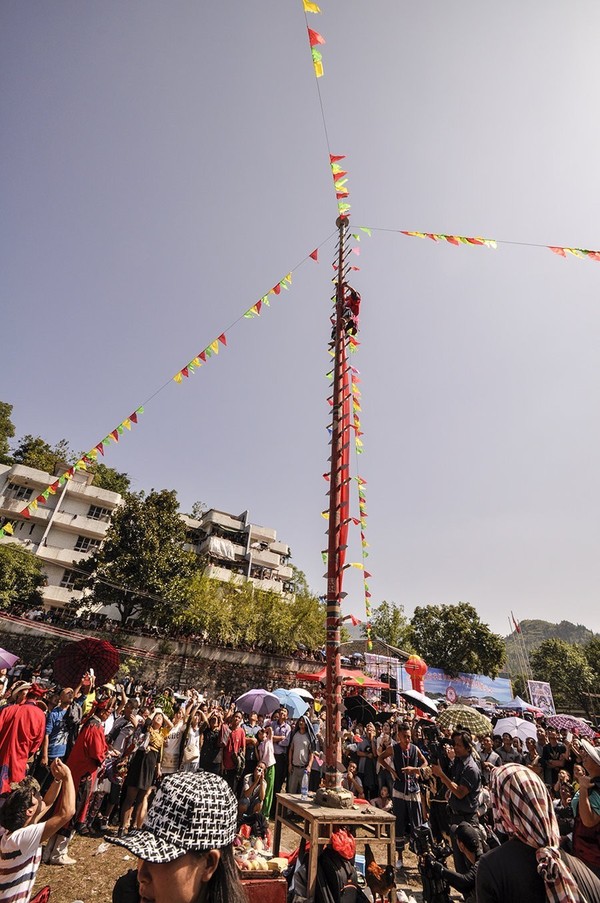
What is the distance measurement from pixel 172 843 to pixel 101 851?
7371 mm

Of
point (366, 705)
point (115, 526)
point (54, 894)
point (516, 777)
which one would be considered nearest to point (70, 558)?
point (115, 526)

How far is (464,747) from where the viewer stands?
242 inches

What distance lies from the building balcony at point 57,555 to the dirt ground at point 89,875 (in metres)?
33.3

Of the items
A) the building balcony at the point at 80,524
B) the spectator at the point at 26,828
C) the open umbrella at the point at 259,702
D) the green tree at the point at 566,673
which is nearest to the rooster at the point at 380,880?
the spectator at the point at 26,828

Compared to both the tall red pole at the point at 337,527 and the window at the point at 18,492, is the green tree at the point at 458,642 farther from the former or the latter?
the tall red pole at the point at 337,527

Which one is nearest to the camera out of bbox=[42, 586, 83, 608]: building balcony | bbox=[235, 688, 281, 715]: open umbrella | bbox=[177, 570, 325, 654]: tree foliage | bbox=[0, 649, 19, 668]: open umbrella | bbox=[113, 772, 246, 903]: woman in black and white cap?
bbox=[113, 772, 246, 903]: woman in black and white cap

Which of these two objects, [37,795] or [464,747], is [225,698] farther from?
[37,795]

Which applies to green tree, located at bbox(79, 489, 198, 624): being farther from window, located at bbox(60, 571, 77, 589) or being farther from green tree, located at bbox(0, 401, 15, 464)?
green tree, located at bbox(0, 401, 15, 464)

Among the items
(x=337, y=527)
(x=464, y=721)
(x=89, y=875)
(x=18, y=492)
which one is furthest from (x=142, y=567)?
(x=337, y=527)

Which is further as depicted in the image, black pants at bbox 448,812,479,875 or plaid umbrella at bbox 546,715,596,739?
plaid umbrella at bbox 546,715,596,739

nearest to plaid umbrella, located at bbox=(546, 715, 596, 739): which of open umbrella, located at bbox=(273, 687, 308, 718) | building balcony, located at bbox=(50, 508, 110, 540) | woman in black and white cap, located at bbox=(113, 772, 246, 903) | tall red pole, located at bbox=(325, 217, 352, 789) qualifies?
open umbrella, located at bbox=(273, 687, 308, 718)

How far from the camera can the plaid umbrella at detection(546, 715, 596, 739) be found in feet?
51.1

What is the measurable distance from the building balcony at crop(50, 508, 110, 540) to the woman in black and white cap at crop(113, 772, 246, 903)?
4049 centimetres

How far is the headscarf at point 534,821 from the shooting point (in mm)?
2229
